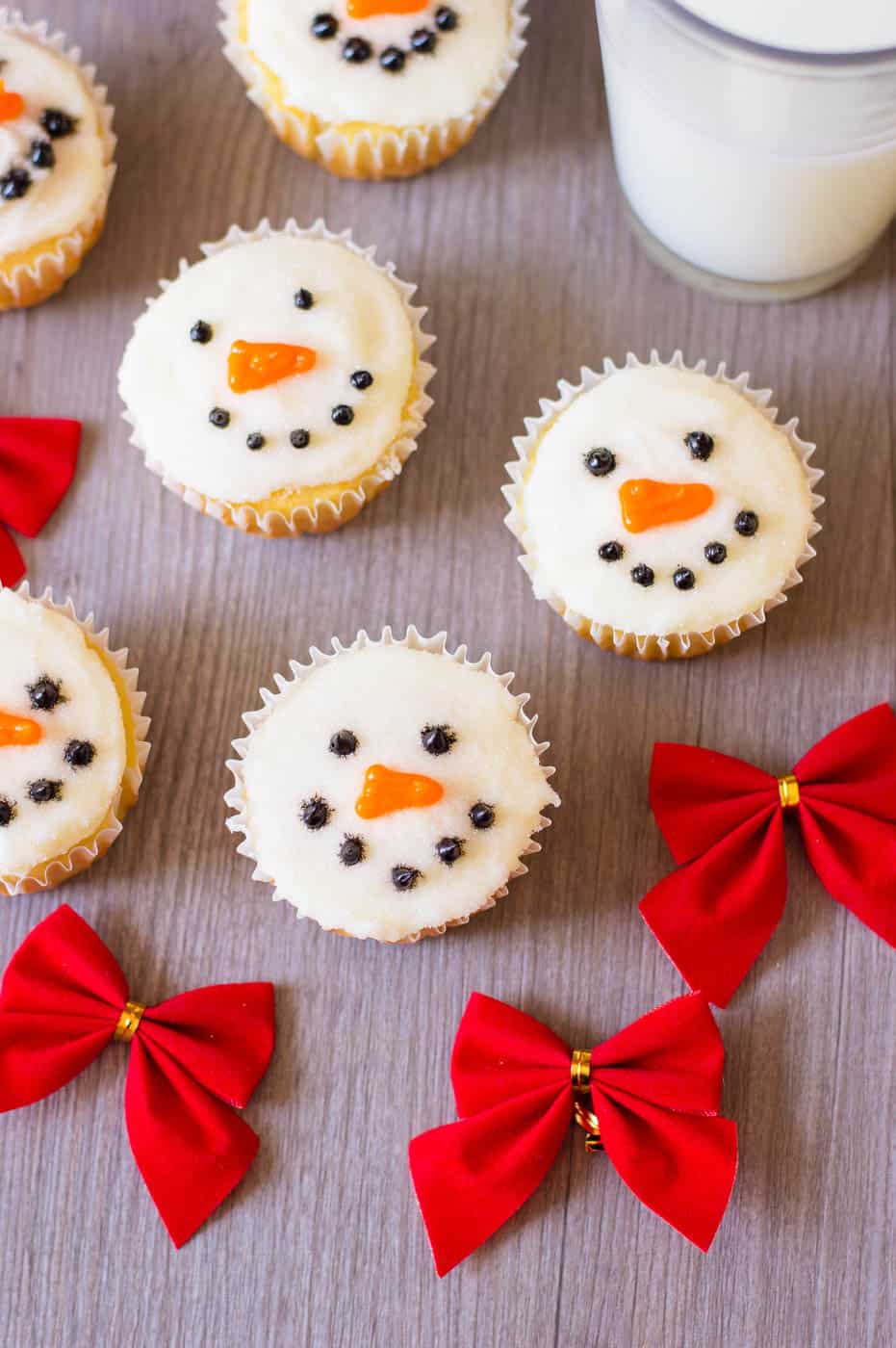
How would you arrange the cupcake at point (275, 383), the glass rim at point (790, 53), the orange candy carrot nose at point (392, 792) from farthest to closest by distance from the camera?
the cupcake at point (275, 383) → the orange candy carrot nose at point (392, 792) → the glass rim at point (790, 53)

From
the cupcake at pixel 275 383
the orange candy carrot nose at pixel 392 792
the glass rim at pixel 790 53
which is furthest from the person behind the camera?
the cupcake at pixel 275 383

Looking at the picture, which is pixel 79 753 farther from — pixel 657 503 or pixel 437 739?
pixel 657 503

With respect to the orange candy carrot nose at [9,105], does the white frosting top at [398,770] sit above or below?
below

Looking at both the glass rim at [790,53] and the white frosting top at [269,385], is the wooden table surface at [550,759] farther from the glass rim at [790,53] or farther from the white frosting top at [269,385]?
the glass rim at [790,53]

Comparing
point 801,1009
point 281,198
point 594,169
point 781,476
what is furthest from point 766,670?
point 281,198

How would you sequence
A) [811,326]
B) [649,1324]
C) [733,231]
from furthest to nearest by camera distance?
[811,326]
[733,231]
[649,1324]

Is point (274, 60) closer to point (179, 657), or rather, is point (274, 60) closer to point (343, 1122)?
point (179, 657)

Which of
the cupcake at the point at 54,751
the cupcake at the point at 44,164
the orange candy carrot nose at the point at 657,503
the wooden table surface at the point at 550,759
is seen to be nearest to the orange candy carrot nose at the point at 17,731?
the cupcake at the point at 54,751
